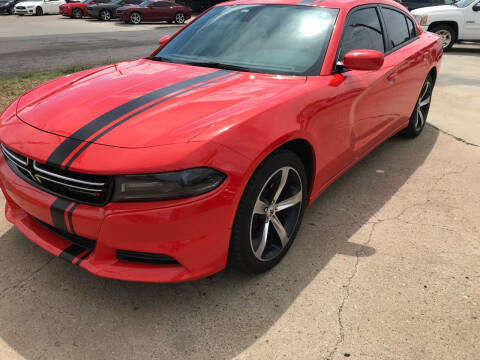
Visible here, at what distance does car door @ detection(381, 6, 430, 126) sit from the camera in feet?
12.3

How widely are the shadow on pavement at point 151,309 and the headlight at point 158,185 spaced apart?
28.3 inches

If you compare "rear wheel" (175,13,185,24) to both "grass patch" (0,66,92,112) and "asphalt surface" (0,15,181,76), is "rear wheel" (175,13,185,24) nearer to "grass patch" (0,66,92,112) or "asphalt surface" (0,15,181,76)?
"asphalt surface" (0,15,181,76)

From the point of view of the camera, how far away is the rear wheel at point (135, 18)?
811 inches

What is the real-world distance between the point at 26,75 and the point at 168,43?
4792 mm

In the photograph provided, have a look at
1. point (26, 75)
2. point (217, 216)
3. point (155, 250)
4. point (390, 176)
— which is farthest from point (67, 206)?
point (26, 75)

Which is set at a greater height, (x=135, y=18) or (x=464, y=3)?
(x=464, y=3)

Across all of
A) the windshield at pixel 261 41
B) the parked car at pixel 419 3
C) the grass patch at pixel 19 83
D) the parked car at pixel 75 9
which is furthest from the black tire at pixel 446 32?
the parked car at pixel 75 9

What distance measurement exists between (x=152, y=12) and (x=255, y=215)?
20873 millimetres

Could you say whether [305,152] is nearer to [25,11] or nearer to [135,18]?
[135,18]

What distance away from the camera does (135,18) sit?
20.7m

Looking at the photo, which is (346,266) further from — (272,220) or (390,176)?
(390,176)

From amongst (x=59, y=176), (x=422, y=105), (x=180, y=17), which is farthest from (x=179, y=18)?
(x=59, y=176)

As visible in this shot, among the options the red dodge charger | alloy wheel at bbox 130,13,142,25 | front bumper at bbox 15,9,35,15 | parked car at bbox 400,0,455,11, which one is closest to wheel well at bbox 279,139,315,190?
the red dodge charger

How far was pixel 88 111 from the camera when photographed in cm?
225
